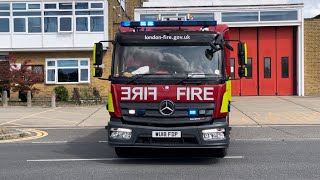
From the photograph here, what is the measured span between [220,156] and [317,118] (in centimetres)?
937

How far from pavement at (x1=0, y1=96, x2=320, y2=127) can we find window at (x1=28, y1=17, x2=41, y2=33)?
8.74 m

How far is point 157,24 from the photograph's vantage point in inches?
374

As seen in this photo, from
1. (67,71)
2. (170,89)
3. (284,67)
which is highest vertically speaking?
(284,67)

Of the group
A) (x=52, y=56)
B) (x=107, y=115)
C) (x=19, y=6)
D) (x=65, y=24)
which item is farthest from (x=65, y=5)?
(x=107, y=115)

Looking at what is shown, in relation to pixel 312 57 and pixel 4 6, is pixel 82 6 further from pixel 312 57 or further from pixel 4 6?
pixel 312 57

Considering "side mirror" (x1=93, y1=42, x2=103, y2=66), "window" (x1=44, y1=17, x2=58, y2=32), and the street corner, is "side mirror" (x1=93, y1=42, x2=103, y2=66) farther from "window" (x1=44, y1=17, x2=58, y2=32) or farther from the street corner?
"window" (x1=44, y1=17, x2=58, y2=32)

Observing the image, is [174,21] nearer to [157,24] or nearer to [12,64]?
[157,24]

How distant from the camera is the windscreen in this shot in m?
9.05

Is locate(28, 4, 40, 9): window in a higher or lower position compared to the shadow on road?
higher

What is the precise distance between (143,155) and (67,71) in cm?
2160

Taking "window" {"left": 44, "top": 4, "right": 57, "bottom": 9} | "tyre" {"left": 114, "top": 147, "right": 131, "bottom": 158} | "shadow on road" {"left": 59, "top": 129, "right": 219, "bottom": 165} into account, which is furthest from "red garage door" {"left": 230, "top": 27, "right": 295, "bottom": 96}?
"tyre" {"left": 114, "top": 147, "right": 131, "bottom": 158}

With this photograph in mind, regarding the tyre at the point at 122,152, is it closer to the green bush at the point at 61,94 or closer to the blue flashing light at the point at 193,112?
the blue flashing light at the point at 193,112

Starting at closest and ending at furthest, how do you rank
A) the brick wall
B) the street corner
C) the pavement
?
the street corner
the pavement
the brick wall

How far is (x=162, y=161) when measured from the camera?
9547 mm
